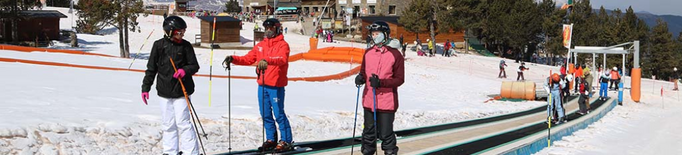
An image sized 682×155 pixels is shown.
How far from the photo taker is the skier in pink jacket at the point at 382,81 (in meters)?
7.58

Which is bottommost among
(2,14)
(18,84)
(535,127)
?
(535,127)

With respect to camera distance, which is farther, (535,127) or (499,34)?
(499,34)

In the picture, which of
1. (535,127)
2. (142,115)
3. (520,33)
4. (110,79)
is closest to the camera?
(142,115)

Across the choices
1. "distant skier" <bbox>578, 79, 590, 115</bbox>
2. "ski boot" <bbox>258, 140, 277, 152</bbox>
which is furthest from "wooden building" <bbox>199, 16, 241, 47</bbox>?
"ski boot" <bbox>258, 140, 277, 152</bbox>

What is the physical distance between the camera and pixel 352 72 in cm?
2808

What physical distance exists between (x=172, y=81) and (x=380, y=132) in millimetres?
2449

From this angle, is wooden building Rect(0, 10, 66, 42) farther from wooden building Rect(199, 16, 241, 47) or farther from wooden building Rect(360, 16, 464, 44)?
wooden building Rect(360, 16, 464, 44)

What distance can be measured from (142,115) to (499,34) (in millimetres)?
56459

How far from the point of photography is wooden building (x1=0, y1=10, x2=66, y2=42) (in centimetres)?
4382

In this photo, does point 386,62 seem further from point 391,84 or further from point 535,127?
point 535,127

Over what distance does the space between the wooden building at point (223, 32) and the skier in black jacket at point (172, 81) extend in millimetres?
40118

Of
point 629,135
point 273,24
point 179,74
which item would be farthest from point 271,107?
point 629,135

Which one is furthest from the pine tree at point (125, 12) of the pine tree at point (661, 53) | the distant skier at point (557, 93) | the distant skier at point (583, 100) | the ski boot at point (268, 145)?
the pine tree at point (661, 53)

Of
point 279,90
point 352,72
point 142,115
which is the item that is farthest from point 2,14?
point 279,90
